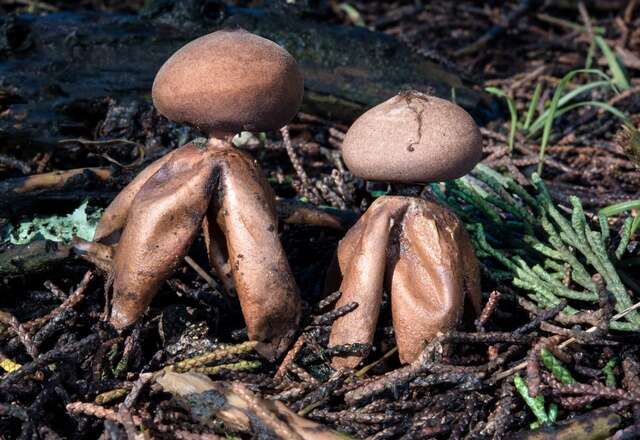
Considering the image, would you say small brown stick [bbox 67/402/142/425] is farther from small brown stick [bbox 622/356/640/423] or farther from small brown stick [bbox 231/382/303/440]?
small brown stick [bbox 622/356/640/423]

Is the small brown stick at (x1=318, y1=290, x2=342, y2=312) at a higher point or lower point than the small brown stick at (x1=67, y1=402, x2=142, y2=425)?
higher

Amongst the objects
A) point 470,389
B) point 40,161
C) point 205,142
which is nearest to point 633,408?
point 470,389

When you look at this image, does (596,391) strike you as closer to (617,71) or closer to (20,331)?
(20,331)

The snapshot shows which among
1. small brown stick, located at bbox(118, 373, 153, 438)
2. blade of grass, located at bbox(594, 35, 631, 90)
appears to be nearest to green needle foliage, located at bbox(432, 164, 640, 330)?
small brown stick, located at bbox(118, 373, 153, 438)

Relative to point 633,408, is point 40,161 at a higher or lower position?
lower

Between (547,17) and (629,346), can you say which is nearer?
(629,346)

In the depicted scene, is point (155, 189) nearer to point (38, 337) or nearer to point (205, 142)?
point (205, 142)
